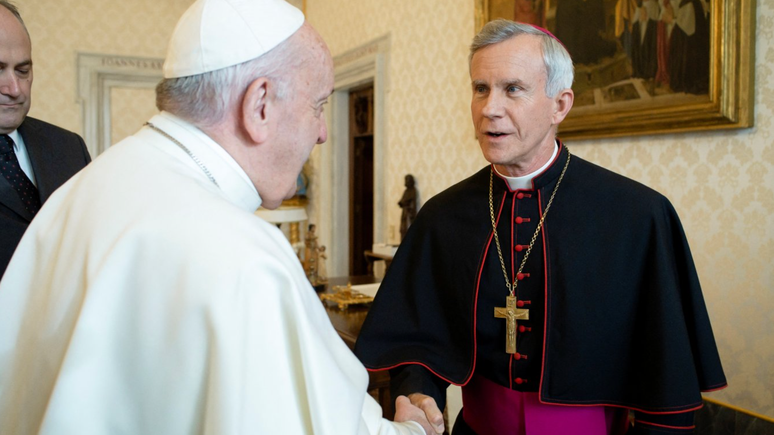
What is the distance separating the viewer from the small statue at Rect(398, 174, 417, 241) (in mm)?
5918

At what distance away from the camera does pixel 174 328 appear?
1.04 metres

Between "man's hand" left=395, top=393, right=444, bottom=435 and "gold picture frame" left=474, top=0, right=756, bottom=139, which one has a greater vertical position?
"gold picture frame" left=474, top=0, right=756, bottom=139

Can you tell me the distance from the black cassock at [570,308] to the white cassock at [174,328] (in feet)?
2.84

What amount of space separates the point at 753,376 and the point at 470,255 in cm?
204

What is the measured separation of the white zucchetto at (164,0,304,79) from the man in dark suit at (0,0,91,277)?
1197 millimetres

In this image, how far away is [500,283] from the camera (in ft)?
6.56

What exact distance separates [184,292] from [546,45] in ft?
4.56

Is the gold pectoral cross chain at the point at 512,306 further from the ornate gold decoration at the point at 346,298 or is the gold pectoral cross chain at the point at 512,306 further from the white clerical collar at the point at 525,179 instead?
the ornate gold decoration at the point at 346,298

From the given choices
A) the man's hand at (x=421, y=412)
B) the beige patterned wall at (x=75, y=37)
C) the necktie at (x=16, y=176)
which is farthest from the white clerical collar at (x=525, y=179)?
the beige patterned wall at (x=75, y=37)

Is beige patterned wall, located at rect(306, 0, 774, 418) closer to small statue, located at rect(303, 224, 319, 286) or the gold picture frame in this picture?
the gold picture frame

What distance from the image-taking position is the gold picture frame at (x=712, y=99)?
3080 mm

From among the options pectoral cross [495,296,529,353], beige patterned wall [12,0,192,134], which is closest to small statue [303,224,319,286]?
pectoral cross [495,296,529,353]

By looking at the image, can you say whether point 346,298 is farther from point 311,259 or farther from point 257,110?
point 257,110

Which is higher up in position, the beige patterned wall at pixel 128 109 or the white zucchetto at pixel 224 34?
the beige patterned wall at pixel 128 109
